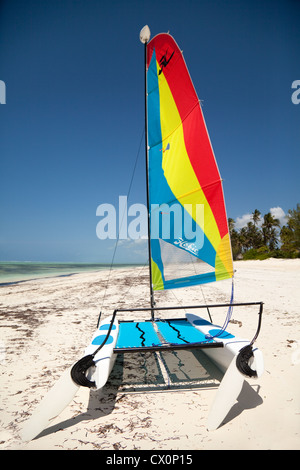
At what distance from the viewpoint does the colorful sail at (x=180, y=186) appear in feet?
14.1

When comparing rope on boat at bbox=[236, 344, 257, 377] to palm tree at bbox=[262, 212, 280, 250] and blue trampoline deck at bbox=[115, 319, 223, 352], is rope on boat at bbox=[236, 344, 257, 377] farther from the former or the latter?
palm tree at bbox=[262, 212, 280, 250]

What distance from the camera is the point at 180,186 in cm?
452

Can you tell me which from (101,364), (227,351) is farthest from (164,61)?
(101,364)

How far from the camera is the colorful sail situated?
431 centimetres

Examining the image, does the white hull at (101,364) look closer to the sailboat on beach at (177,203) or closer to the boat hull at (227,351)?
the sailboat on beach at (177,203)

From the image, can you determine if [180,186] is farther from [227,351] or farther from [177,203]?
[227,351]

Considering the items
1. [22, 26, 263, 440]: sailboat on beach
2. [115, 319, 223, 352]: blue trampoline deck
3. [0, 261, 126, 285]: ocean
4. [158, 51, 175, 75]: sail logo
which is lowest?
[0, 261, 126, 285]: ocean

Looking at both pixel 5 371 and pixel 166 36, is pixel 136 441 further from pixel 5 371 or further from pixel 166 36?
pixel 166 36

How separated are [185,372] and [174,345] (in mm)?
930

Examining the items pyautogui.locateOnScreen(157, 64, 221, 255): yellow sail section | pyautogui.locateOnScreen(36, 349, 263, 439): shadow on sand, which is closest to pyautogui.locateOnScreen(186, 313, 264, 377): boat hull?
pyautogui.locateOnScreen(36, 349, 263, 439): shadow on sand

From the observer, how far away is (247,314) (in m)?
6.93

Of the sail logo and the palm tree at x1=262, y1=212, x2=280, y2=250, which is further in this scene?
the palm tree at x1=262, y1=212, x2=280, y2=250

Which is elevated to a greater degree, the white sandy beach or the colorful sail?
the colorful sail

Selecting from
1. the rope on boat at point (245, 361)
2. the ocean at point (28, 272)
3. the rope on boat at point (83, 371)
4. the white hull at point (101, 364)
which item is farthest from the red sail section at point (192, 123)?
the ocean at point (28, 272)
